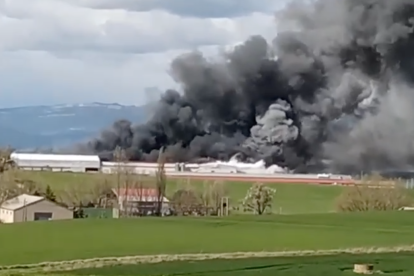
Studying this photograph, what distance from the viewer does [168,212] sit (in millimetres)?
58812

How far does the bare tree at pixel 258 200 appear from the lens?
61844 mm

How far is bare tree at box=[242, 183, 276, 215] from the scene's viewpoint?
61844mm

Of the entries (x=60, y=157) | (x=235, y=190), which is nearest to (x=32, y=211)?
(x=235, y=190)

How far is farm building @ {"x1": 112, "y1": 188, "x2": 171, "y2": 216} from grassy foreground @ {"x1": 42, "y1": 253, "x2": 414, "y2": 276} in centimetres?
2893

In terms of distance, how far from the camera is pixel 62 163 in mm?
87000

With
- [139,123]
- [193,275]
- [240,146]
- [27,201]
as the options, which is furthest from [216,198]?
[193,275]

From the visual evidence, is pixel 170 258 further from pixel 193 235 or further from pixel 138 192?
pixel 138 192

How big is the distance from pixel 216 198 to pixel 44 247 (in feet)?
99.5

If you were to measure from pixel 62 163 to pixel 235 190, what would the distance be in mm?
24937

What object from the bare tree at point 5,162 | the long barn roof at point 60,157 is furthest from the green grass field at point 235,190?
the long barn roof at point 60,157

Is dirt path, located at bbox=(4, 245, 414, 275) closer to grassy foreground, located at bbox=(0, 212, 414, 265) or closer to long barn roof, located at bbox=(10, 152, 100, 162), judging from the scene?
grassy foreground, located at bbox=(0, 212, 414, 265)

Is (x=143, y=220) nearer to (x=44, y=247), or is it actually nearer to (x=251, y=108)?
(x=44, y=247)

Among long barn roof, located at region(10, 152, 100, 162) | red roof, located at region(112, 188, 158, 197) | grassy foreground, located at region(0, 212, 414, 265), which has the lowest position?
grassy foreground, located at region(0, 212, 414, 265)

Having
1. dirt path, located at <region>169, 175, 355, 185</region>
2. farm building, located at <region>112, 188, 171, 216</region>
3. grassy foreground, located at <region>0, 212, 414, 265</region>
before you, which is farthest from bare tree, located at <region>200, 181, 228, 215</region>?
grassy foreground, located at <region>0, 212, 414, 265</region>
